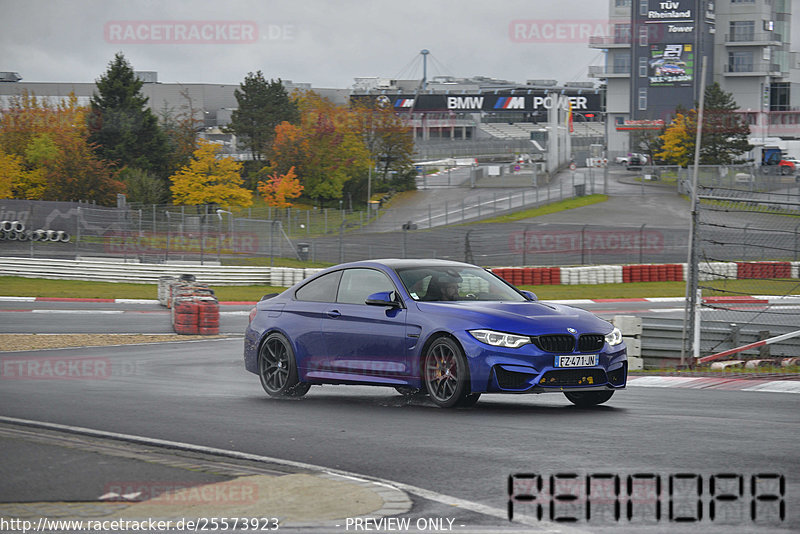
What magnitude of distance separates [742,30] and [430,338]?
110 metres

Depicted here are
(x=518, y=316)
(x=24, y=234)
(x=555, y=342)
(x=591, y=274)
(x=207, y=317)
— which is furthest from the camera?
(x=24, y=234)

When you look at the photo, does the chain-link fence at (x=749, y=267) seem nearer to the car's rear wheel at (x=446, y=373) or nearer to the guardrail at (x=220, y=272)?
the guardrail at (x=220, y=272)

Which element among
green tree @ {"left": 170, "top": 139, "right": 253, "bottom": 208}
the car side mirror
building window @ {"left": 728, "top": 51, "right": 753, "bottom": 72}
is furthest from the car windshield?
building window @ {"left": 728, "top": 51, "right": 753, "bottom": 72}

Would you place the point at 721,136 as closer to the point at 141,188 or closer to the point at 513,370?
the point at 141,188

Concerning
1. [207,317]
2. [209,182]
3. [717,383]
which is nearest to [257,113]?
[209,182]

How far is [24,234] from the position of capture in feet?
169

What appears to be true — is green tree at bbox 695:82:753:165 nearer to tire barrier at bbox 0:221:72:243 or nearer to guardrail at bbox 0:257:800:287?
guardrail at bbox 0:257:800:287

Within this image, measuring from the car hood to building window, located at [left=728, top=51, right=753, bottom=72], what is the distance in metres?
110

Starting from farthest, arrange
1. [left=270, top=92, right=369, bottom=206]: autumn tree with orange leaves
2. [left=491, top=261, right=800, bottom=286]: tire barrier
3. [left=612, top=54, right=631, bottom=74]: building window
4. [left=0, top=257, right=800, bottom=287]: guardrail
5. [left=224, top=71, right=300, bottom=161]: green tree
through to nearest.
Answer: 1. [left=612, top=54, right=631, bottom=74]: building window
2. [left=224, top=71, right=300, bottom=161]: green tree
3. [left=270, top=92, right=369, bottom=206]: autumn tree with orange leaves
4. [left=0, top=257, right=800, bottom=287]: guardrail
5. [left=491, top=261, right=800, bottom=286]: tire barrier

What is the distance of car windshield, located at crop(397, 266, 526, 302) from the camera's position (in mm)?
11000

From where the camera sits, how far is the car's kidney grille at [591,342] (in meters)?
10.1

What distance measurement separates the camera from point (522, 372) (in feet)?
32.3

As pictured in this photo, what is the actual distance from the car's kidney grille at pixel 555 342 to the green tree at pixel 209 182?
2334 inches

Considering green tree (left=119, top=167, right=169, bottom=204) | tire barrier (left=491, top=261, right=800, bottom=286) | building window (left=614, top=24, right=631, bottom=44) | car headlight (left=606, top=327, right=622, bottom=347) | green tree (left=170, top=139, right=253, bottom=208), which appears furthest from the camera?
building window (left=614, top=24, right=631, bottom=44)
